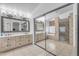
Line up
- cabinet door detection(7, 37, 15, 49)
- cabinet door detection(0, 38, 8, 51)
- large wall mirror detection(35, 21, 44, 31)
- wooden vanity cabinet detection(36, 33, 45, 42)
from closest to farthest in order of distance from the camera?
cabinet door detection(0, 38, 8, 51) < cabinet door detection(7, 37, 15, 49) < large wall mirror detection(35, 21, 44, 31) < wooden vanity cabinet detection(36, 33, 45, 42)

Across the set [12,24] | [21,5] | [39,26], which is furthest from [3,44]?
[39,26]

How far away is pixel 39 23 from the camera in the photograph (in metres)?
3.32

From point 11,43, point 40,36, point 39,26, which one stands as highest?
point 39,26

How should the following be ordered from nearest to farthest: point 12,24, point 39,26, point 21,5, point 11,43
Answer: point 21,5
point 12,24
point 11,43
point 39,26

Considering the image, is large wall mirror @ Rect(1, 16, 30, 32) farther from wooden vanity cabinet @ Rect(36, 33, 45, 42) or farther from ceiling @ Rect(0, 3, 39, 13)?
wooden vanity cabinet @ Rect(36, 33, 45, 42)

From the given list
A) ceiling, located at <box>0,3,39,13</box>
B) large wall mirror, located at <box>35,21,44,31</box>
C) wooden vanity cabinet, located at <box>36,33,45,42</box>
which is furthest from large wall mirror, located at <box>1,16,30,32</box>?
wooden vanity cabinet, located at <box>36,33,45,42</box>

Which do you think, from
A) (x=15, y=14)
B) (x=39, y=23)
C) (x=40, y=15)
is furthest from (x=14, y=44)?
(x=40, y=15)

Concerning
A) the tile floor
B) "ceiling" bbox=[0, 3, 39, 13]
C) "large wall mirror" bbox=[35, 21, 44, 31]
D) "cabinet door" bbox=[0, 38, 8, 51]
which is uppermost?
"ceiling" bbox=[0, 3, 39, 13]

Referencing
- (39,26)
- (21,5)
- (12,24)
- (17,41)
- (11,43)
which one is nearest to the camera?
(21,5)

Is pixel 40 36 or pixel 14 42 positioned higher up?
pixel 40 36

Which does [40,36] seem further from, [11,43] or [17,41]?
[11,43]

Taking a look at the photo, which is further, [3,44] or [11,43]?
[11,43]

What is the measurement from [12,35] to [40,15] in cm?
144

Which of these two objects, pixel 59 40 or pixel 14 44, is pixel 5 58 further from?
pixel 59 40
